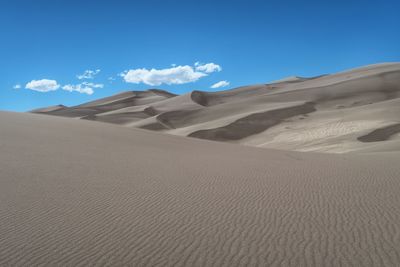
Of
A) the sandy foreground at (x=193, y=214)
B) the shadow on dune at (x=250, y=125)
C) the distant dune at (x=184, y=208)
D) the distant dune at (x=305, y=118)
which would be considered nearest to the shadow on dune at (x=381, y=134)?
the distant dune at (x=305, y=118)

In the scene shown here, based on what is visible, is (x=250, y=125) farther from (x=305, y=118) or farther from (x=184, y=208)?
(x=184, y=208)

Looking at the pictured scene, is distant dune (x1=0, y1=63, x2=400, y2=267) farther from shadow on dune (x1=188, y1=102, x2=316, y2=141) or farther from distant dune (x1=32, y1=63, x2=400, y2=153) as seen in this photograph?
shadow on dune (x1=188, y1=102, x2=316, y2=141)

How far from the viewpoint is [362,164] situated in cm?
1053

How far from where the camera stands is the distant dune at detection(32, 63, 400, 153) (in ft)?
70.9

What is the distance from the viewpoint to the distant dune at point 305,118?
21.6 m

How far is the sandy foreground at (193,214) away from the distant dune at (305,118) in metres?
9.85

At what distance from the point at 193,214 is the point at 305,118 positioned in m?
30.2

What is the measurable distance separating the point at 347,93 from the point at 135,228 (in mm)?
43557

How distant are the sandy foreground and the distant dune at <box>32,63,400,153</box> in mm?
9852

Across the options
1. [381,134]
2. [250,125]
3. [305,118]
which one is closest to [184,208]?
[381,134]

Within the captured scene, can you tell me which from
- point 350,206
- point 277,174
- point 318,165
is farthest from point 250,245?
point 318,165

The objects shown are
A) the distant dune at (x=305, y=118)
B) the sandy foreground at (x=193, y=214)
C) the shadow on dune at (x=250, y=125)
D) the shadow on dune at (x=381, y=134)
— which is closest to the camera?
the sandy foreground at (x=193, y=214)

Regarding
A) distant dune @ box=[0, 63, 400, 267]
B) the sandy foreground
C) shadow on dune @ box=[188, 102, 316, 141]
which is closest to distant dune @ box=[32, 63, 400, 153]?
shadow on dune @ box=[188, 102, 316, 141]

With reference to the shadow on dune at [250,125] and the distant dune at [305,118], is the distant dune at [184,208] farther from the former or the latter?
the shadow on dune at [250,125]
